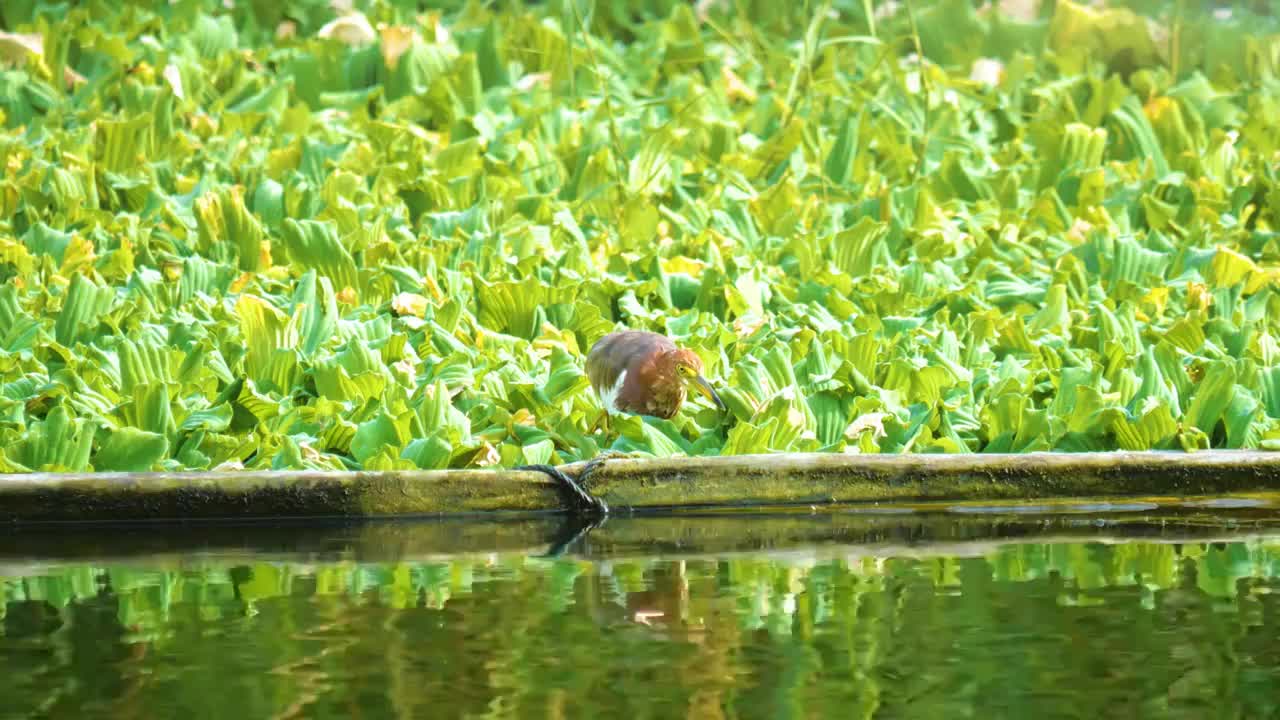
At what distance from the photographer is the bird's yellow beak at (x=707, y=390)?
220 inches

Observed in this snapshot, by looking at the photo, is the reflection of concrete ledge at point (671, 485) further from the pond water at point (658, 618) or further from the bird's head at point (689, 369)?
the bird's head at point (689, 369)

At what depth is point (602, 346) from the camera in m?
5.64

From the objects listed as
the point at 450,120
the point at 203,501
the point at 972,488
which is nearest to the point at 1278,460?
the point at 972,488

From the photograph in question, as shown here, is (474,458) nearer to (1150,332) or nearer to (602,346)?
(602,346)

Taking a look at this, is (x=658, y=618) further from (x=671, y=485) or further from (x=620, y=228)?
(x=620, y=228)

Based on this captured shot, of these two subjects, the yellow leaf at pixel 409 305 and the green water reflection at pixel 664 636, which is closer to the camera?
the green water reflection at pixel 664 636

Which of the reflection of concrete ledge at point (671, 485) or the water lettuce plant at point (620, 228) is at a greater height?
the water lettuce plant at point (620, 228)

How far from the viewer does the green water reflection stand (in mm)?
3350

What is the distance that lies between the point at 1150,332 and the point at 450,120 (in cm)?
352

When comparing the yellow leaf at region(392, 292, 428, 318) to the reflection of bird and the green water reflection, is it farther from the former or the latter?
the green water reflection

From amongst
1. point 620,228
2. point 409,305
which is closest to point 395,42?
point 620,228

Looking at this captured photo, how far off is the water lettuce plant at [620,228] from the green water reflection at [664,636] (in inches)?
36.2

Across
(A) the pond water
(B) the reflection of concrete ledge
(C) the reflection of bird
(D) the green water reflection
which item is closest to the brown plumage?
(C) the reflection of bird

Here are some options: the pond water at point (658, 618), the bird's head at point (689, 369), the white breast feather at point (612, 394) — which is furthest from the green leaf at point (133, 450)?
the bird's head at point (689, 369)
